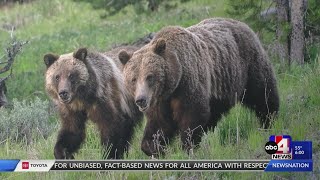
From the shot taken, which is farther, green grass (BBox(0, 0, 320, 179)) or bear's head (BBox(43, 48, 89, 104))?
bear's head (BBox(43, 48, 89, 104))

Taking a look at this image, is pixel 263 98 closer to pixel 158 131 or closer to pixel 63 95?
pixel 158 131

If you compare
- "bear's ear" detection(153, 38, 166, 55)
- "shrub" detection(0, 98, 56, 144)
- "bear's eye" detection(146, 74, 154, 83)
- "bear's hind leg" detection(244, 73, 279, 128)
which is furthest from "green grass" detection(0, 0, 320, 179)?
"bear's ear" detection(153, 38, 166, 55)

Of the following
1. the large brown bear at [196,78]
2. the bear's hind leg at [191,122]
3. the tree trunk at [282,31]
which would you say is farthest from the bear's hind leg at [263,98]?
the tree trunk at [282,31]

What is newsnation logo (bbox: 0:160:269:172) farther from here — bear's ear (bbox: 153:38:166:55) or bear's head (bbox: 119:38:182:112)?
bear's ear (bbox: 153:38:166:55)

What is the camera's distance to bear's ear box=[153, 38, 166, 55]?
586 centimetres

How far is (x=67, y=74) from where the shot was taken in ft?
21.2

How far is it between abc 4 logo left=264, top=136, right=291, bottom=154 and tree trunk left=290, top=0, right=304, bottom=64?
14.0ft

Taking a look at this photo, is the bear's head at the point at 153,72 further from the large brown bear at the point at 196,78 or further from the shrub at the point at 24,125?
the shrub at the point at 24,125

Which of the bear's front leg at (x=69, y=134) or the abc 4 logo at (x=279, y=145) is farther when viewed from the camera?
the bear's front leg at (x=69, y=134)

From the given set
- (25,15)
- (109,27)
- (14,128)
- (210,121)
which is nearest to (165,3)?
(109,27)

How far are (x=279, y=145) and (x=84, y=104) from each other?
6.64 ft

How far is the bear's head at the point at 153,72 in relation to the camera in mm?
5727

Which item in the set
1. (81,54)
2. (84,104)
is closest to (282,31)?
(81,54)

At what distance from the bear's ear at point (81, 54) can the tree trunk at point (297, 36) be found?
3871 mm
